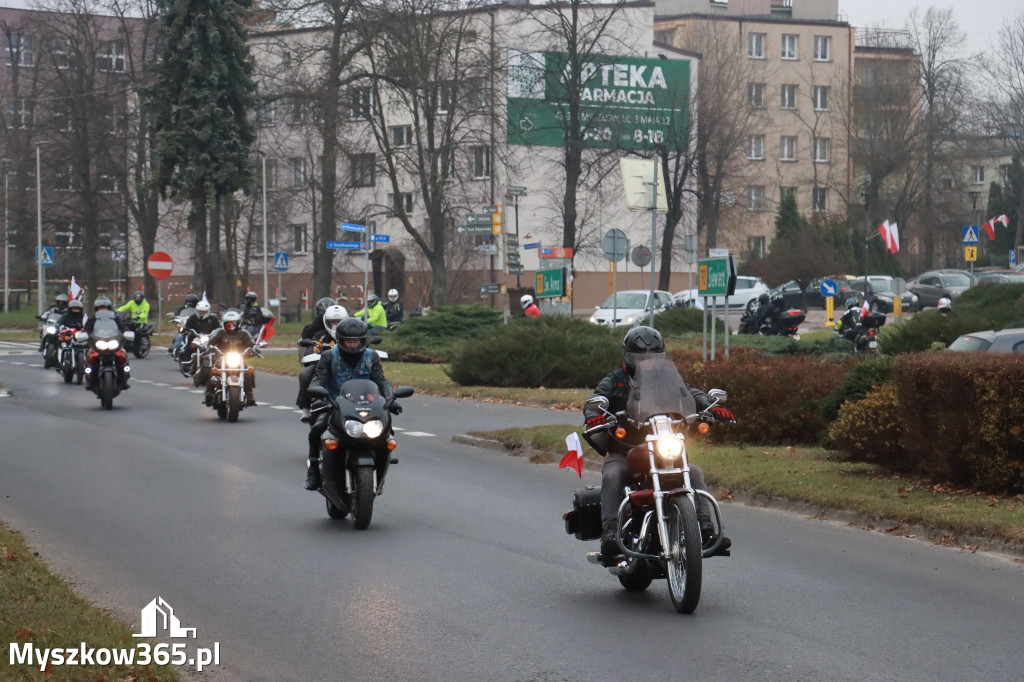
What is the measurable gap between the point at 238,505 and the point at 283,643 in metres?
5.20

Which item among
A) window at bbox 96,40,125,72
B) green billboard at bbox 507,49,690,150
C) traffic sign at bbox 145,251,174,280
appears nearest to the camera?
traffic sign at bbox 145,251,174,280

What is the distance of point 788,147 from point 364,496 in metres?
84.2

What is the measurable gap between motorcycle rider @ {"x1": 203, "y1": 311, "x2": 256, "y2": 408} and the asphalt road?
17.0ft

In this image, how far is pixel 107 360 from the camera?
22594mm

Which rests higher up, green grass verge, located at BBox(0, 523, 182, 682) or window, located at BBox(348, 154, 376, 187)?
window, located at BBox(348, 154, 376, 187)

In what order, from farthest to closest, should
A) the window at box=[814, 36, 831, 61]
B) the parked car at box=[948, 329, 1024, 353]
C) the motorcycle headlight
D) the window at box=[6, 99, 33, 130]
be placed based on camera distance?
the window at box=[814, 36, 831, 61], the window at box=[6, 99, 33, 130], the parked car at box=[948, 329, 1024, 353], the motorcycle headlight

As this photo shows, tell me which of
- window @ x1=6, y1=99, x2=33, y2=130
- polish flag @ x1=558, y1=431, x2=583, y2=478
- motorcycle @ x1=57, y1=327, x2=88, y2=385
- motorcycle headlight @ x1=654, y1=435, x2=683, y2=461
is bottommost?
motorcycle @ x1=57, y1=327, x2=88, y2=385

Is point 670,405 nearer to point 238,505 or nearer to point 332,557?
point 332,557

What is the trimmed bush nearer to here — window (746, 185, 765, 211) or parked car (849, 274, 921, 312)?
parked car (849, 274, 921, 312)

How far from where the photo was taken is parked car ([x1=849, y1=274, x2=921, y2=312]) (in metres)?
57.5

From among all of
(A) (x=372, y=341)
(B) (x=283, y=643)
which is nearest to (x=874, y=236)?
(A) (x=372, y=341)

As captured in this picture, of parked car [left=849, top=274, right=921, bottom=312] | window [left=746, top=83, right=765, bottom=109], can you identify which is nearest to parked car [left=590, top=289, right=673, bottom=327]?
parked car [left=849, top=274, right=921, bottom=312]

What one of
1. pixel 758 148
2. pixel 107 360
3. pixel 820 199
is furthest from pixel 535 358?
pixel 820 199

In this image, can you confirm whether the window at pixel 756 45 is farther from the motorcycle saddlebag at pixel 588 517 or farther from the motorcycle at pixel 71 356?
Result: the motorcycle saddlebag at pixel 588 517
